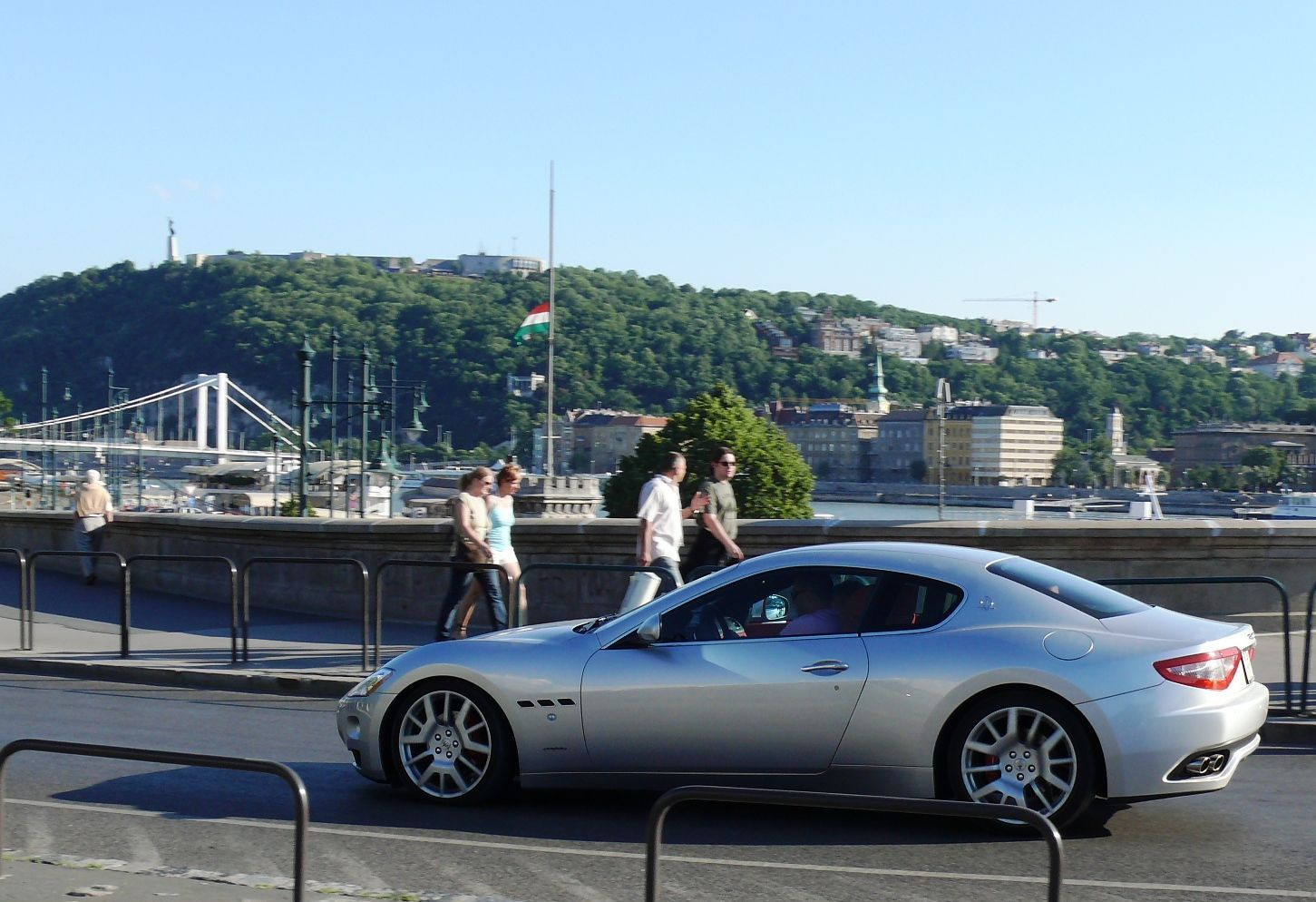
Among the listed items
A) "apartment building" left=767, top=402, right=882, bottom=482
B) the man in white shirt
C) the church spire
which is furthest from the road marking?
the church spire

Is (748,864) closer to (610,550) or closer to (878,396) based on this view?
(610,550)

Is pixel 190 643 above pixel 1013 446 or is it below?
below

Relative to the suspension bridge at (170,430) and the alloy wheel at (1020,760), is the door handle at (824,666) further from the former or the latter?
the suspension bridge at (170,430)

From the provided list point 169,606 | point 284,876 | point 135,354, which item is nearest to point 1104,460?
point 135,354

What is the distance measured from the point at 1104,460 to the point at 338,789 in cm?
14111

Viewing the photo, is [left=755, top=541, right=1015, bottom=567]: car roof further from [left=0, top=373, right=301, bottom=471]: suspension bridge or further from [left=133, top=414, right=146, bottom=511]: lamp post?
[left=0, top=373, right=301, bottom=471]: suspension bridge

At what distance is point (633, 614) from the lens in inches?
311

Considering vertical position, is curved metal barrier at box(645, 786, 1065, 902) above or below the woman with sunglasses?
below

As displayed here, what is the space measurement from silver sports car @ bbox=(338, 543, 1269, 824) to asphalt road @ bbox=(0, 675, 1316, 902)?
0.26 m

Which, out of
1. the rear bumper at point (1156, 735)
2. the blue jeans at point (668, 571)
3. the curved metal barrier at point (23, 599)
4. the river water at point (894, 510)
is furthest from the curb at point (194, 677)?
the river water at point (894, 510)

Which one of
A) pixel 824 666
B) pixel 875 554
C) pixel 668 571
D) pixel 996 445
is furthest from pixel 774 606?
pixel 996 445

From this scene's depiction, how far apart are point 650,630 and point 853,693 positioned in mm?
1019

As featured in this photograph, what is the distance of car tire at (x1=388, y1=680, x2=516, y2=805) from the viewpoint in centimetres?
791

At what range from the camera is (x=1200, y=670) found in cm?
714
